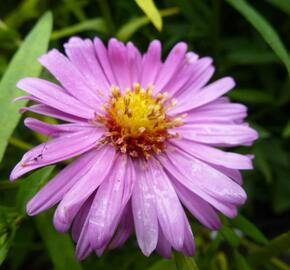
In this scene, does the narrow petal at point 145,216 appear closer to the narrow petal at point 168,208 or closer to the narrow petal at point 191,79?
the narrow petal at point 168,208

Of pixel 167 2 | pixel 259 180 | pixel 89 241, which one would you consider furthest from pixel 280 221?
pixel 89 241

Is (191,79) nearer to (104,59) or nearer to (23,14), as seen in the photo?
(104,59)

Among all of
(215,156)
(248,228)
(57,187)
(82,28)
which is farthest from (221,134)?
Answer: (82,28)

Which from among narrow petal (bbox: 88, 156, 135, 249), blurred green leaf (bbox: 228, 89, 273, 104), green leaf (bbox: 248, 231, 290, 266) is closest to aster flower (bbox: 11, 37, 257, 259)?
narrow petal (bbox: 88, 156, 135, 249)

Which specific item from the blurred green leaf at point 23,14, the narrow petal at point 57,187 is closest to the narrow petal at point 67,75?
the narrow petal at point 57,187

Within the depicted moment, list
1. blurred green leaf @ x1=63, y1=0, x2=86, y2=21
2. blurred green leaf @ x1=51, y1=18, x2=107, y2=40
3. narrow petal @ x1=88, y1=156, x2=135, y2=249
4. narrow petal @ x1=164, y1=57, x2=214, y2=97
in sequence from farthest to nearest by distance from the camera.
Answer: blurred green leaf @ x1=63, y1=0, x2=86, y2=21
blurred green leaf @ x1=51, y1=18, x2=107, y2=40
narrow petal @ x1=164, y1=57, x2=214, y2=97
narrow petal @ x1=88, y1=156, x2=135, y2=249

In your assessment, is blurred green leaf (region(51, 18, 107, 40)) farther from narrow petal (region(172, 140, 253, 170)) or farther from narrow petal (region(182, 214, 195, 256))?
narrow petal (region(182, 214, 195, 256))

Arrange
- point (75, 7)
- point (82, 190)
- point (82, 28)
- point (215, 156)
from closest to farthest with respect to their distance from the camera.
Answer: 1. point (82, 190)
2. point (215, 156)
3. point (82, 28)
4. point (75, 7)
